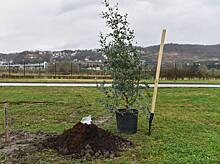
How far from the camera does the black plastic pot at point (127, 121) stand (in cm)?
801

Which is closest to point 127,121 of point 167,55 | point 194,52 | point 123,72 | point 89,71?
point 123,72

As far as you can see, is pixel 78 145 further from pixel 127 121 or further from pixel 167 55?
pixel 167 55

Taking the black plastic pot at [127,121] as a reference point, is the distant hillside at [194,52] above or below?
above

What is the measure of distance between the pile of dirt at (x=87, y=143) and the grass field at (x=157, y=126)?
25 cm

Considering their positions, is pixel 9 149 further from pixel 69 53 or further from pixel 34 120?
pixel 69 53

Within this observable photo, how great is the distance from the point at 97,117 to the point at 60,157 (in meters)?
4.41

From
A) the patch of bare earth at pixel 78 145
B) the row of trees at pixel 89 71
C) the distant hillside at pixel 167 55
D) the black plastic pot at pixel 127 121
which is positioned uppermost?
the distant hillside at pixel 167 55

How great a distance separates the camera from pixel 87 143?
6.57 metres

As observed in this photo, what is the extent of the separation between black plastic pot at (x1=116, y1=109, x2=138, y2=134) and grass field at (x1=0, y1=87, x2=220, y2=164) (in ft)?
0.61

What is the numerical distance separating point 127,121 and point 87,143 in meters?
1.68

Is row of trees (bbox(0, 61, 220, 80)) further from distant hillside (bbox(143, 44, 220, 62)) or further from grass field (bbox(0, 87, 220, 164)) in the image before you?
distant hillside (bbox(143, 44, 220, 62))

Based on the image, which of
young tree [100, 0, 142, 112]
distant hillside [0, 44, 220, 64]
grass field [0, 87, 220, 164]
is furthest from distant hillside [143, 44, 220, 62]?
young tree [100, 0, 142, 112]

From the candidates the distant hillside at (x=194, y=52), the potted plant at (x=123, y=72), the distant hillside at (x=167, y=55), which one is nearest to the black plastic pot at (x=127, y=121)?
the potted plant at (x=123, y=72)

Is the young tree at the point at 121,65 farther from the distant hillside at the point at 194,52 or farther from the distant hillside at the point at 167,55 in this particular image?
the distant hillside at the point at 194,52
